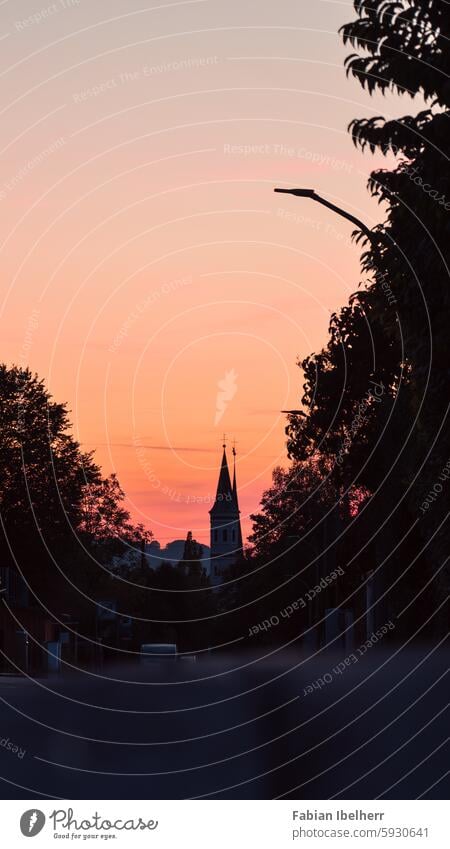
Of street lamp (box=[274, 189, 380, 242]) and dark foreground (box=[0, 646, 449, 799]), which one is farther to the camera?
street lamp (box=[274, 189, 380, 242])

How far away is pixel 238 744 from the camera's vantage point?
17.2m

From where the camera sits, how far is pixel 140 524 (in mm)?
105500

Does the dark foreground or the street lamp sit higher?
the street lamp

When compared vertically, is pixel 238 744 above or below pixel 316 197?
below

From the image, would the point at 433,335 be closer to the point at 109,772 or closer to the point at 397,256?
the point at 397,256

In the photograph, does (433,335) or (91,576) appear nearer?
(433,335)

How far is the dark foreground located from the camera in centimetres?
1297

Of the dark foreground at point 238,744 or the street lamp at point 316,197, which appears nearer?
the dark foreground at point 238,744

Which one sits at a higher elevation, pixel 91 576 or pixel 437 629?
pixel 91 576

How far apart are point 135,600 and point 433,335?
94.8m

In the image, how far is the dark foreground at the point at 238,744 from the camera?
13.0m

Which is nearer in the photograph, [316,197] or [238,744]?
[238,744]

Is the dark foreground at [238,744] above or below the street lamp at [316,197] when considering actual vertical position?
below
